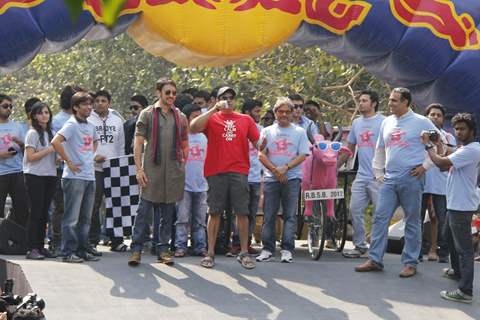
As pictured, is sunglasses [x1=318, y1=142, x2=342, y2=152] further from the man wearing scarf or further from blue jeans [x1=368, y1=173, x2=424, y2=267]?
the man wearing scarf

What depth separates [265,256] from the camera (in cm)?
886

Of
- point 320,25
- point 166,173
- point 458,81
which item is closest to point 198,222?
point 166,173

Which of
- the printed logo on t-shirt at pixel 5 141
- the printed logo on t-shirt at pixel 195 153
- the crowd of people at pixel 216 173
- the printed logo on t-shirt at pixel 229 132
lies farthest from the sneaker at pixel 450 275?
the printed logo on t-shirt at pixel 5 141

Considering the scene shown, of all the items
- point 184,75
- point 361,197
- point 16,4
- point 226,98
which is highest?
point 16,4

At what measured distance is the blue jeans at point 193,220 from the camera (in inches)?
353

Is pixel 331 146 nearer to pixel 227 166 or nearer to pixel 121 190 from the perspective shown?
pixel 227 166

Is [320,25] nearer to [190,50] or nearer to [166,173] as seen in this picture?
[190,50]

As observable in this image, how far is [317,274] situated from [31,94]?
2447cm

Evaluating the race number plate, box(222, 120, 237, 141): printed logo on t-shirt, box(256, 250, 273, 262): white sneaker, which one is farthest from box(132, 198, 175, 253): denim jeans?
the race number plate

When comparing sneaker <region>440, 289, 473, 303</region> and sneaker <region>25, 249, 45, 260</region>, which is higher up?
sneaker <region>25, 249, 45, 260</region>

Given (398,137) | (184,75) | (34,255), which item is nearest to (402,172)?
(398,137)

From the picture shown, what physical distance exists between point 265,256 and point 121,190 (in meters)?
1.64

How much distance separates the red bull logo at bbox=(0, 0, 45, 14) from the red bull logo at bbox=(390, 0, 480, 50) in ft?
12.2

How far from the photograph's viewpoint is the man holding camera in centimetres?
804
